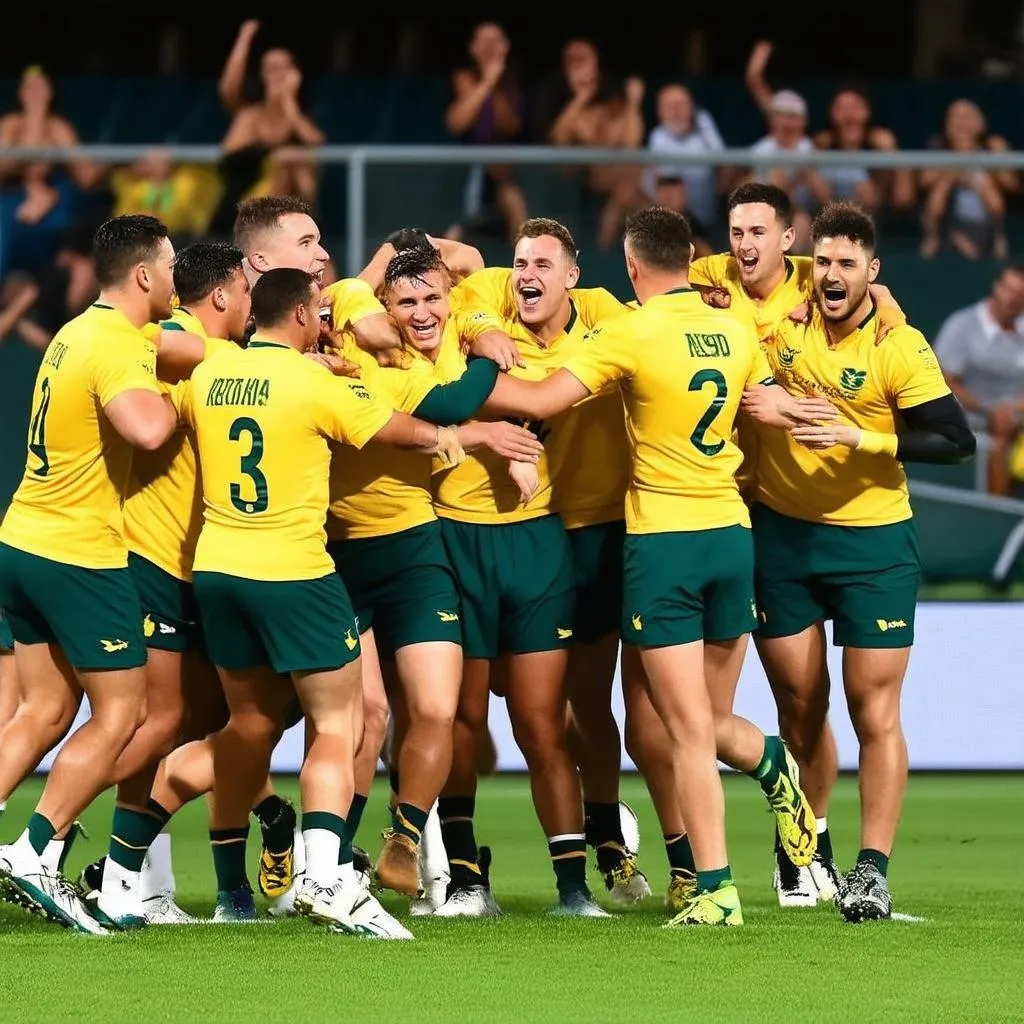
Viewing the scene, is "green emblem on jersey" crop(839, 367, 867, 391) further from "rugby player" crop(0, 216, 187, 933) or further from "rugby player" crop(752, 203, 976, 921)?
"rugby player" crop(0, 216, 187, 933)

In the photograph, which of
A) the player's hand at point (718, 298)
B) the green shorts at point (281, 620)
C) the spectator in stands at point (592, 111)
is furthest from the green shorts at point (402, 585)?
the spectator in stands at point (592, 111)

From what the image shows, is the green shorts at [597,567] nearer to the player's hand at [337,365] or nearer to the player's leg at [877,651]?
the player's leg at [877,651]

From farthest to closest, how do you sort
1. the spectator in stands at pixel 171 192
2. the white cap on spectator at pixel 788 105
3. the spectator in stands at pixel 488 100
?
1. the spectator in stands at pixel 488 100
2. the white cap on spectator at pixel 788 105
3. the spectator in stands at pixel 171 192

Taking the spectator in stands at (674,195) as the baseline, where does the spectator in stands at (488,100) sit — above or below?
above

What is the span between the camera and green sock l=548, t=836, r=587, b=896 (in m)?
8.31

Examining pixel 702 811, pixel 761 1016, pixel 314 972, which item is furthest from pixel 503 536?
pixel 761 1016

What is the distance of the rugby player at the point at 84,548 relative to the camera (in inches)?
297

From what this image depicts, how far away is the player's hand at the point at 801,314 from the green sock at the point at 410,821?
246 centimetres

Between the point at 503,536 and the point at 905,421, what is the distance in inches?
64.5

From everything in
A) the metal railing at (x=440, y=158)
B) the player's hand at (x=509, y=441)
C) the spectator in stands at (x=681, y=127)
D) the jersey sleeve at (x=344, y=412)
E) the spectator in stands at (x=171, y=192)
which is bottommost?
the player's hand at (x=509, y=441)

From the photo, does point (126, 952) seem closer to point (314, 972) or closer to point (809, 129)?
point (314, 972)

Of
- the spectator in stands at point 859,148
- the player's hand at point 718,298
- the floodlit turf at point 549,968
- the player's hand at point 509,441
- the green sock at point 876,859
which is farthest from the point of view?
the spectator in stands at point 859,148

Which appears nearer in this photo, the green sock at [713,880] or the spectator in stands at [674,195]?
the green sock at [713,880]

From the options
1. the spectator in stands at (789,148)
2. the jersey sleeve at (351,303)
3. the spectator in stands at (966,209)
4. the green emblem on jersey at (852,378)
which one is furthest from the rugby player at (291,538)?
the spectator in stands at (966,209)
